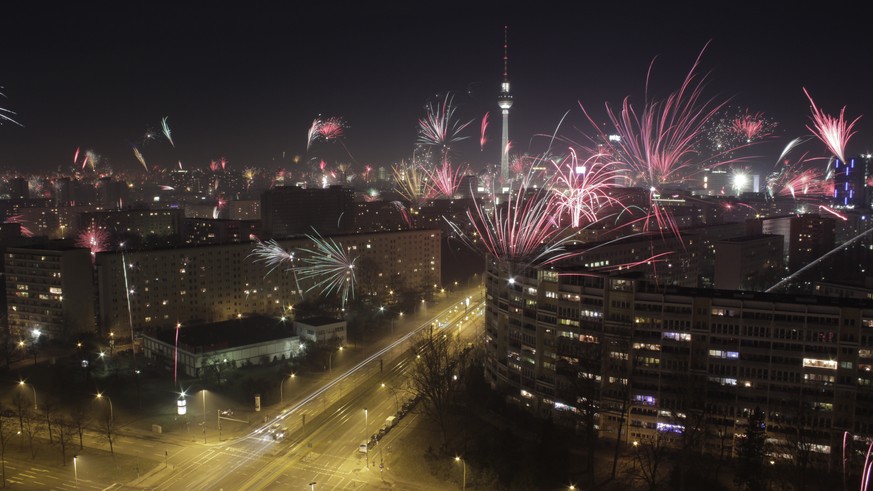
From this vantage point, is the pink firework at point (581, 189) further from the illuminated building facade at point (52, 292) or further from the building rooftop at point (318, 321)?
the illuminated building facade at point (52, 292)

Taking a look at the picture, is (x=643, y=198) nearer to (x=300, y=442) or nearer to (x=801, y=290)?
(x=801, y=290)

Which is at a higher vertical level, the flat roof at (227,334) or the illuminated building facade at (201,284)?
the illuminated building facade at (201,284)

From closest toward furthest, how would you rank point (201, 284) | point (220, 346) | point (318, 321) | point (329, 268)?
point (220, 346) → point (318, 321) → point (201, 284) → point (329, 268)

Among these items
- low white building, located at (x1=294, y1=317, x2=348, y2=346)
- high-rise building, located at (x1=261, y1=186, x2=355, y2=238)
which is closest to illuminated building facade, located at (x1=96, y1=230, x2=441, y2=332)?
low white building, located at (x1=294, y1=317, x2=348, y2=346)

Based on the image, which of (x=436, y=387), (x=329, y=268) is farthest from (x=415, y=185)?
(x=436, y=387)

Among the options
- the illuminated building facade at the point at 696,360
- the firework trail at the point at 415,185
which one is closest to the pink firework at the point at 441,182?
the firework trail at the point at 415,185

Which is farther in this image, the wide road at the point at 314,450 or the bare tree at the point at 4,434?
the bare tree at the point at 4,434

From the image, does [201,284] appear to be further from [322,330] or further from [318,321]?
[322,330]
